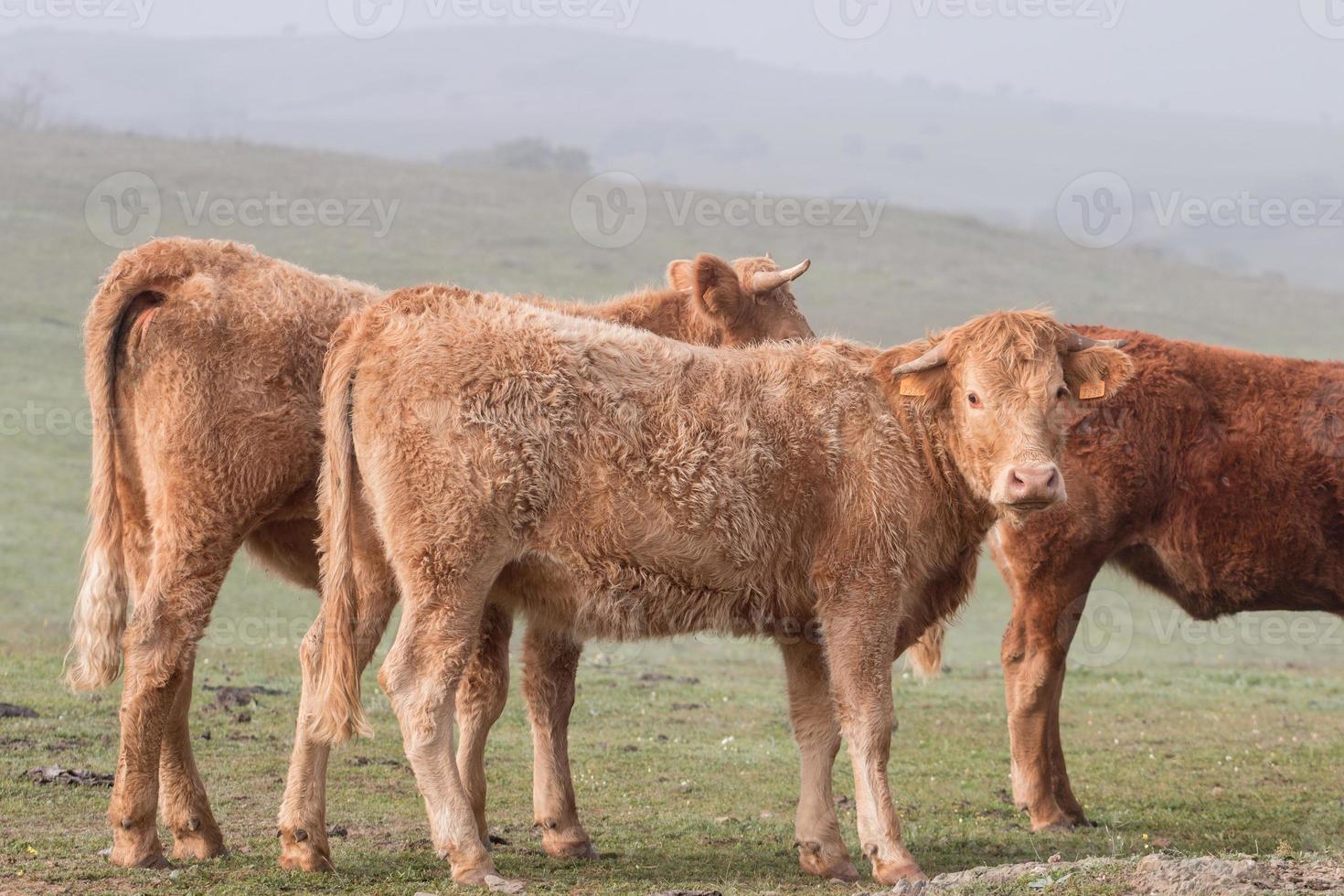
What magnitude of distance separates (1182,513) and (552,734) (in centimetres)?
394

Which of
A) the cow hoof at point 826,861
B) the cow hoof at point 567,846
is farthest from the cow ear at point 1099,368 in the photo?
the cow hoof at point 567,846

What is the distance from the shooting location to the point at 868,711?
21.8 ft

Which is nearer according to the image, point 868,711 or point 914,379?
point 868,711

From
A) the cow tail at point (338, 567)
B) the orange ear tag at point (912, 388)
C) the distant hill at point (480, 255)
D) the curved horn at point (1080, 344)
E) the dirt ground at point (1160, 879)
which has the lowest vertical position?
the dirt ground at point (1160, 879)

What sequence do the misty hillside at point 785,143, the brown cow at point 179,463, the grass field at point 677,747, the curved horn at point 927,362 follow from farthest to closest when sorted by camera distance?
the misty hillside at point 785,143 → the grass field at point 677,747 → the curved horn at point 927,362 → the brown cow at point 179,463

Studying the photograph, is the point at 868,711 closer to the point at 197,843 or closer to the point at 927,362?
the point at 927,362

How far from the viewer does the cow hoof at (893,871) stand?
639cm

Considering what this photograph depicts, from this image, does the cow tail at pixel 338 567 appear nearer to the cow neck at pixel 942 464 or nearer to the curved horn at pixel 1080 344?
the cow neck at pixel 942 464

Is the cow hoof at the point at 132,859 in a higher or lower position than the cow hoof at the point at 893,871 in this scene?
lower

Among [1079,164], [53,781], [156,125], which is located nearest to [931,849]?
[53,781]

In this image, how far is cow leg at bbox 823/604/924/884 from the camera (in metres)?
6.57

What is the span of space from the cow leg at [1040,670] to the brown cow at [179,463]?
3.34m

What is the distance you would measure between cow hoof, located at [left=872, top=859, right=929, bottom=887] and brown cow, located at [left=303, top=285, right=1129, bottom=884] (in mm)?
13

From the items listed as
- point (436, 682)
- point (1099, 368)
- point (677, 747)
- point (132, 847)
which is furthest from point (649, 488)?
point (677, 747)
